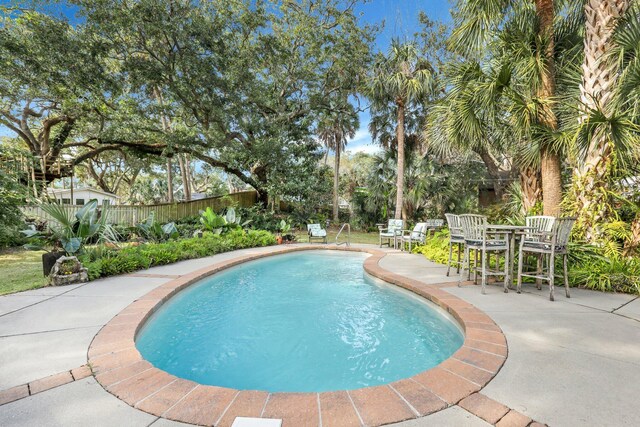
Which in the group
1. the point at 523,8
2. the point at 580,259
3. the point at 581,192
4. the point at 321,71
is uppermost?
the point at 321,71

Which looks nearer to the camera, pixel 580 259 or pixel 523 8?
pixel 580 259

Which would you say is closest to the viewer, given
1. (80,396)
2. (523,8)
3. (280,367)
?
(80,396)

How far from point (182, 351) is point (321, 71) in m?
13.8

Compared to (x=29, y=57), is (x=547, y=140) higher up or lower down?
lower down

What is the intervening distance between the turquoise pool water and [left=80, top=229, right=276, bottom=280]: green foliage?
1.37 metres

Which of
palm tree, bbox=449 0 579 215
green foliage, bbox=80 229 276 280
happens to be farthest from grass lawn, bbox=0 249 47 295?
palm tree, bbox=449 0 579 215

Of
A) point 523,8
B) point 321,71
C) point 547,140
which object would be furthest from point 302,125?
point 547,140

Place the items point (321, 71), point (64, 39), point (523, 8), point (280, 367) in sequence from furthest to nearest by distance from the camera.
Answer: point (321, 71), point (64, 39), point (523, 8), point (280, 367)

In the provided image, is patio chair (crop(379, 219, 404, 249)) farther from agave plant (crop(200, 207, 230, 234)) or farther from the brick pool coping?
the brick pool coping

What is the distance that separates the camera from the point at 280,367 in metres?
2.88

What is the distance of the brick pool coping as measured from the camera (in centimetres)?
168

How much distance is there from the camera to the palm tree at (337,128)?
1542cm

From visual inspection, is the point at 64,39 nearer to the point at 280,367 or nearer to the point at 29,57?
the point at 29,57

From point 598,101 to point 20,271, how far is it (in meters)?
10.7
